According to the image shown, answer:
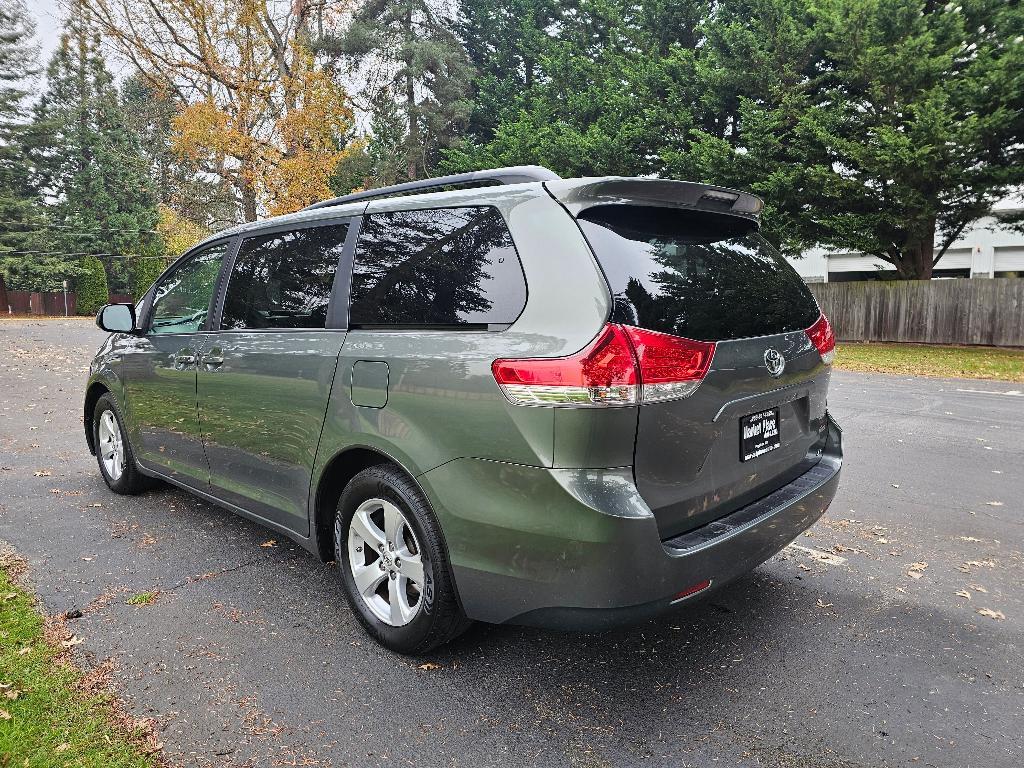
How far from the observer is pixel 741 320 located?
2523mm

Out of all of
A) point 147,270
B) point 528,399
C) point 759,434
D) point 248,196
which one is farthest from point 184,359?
point 147,270

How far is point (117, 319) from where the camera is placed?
4.34 meters

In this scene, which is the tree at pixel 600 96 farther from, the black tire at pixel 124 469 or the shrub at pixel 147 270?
the shrub at pixel 147 270

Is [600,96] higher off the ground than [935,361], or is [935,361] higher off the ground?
[600,96]

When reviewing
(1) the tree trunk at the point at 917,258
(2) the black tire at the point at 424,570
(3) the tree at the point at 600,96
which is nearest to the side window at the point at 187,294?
(2) the black tire at the point at 424,570

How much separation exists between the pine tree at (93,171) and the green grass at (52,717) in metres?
55.7

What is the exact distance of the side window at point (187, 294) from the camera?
386 centimetres

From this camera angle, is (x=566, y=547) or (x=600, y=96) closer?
(x=566, y=547)

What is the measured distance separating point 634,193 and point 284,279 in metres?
1.82

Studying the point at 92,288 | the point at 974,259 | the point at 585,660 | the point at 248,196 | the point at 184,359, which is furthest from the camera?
the point at 92,288

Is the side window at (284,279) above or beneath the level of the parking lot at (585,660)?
above

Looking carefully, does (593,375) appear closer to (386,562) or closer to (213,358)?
(386,562)

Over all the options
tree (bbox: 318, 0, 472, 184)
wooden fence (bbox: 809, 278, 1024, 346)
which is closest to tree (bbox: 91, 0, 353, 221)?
tree (bbox: 318, 0, 472, 184)

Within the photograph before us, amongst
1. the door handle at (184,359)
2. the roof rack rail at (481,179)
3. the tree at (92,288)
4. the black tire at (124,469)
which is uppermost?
the tree at (92,288)
